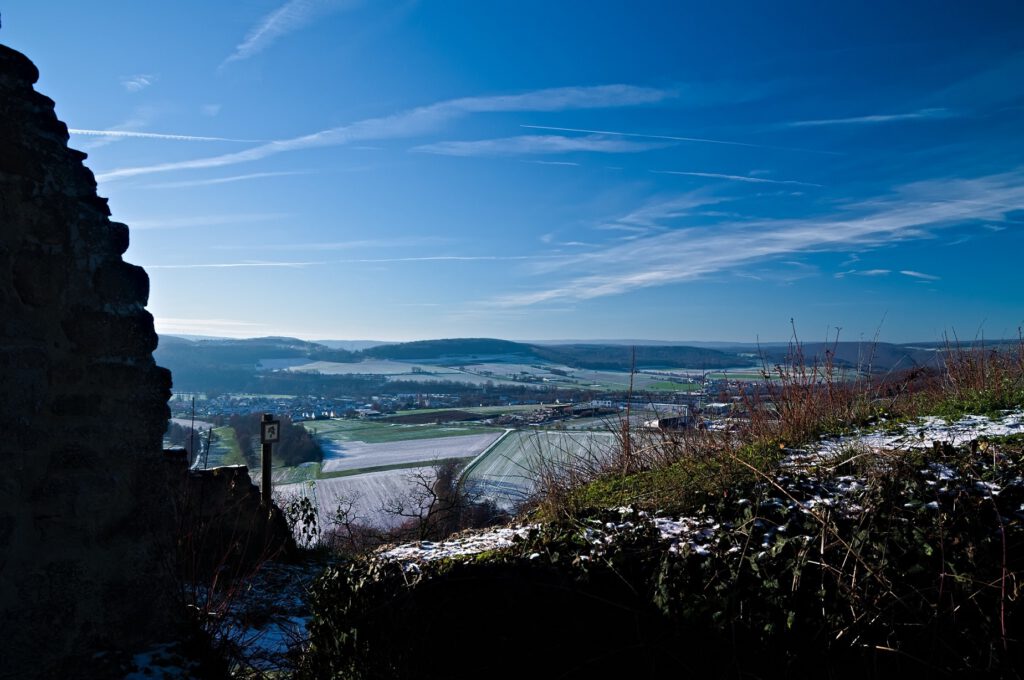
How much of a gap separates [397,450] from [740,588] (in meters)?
21.2

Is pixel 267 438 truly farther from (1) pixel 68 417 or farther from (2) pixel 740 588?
(2) pixel 740 588

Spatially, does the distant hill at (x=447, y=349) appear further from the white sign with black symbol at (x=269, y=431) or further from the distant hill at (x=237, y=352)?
the white sign with black symbol at (x=269, y=431)

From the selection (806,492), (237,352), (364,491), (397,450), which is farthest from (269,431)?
(237,352)

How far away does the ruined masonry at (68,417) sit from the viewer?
3010 mm

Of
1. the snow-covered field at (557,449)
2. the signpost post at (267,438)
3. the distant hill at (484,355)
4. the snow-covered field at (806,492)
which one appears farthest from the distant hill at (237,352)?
the snow-covered field at (806,492)

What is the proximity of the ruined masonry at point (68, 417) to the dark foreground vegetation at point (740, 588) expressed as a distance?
1.10 meters

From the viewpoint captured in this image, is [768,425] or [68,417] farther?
[768,425]

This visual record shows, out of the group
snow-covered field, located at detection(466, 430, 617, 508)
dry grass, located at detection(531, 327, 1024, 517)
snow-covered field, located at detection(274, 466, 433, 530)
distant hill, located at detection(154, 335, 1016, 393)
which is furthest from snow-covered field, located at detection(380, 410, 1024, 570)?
snow-covered field, located at detection(274, 466, 433, 530)

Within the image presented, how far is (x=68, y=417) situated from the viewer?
10.4 ft

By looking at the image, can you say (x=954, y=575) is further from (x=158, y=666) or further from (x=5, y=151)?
(x=5, y=151)

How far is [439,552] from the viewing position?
3.11 meters

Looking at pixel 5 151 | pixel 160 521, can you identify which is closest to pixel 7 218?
pixel 5 151

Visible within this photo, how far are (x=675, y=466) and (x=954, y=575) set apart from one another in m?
1.74

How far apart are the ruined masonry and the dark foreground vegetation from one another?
3.62 feet
